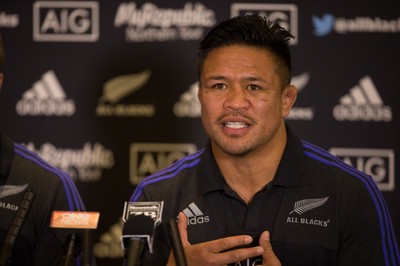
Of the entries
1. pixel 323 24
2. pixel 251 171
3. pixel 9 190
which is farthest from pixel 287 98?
pixel 323 24

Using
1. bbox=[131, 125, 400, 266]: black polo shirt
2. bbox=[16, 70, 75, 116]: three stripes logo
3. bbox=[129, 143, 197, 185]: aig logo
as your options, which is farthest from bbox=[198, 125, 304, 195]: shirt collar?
bbox=[16, 70, 75, 116]: three stripes logo

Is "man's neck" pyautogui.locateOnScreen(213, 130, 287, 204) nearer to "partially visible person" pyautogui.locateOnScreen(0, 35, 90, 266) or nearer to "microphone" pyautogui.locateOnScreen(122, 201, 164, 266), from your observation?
"partially visible person" pyautogui.locateOnScreen(0, 35, 90, 266)

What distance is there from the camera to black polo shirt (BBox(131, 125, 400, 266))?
192 cm

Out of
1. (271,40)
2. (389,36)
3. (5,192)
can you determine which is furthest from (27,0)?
(389,36)

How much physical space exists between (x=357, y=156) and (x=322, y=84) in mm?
373

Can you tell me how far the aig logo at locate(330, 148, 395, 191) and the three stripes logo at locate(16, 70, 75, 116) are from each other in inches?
50.2

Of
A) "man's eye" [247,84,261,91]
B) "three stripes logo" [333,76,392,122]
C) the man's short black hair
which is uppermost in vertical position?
the man's short black hair

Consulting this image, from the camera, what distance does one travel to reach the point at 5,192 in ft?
6.79

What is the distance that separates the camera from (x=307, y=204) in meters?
1.98

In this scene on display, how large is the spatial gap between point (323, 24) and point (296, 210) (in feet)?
4.37

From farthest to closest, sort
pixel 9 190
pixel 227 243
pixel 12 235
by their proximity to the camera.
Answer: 1. pixel 9 190
2. pixel 227 243
3. pixel 12 235

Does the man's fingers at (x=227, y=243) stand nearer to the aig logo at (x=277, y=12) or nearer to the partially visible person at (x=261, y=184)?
the partially visible person at (x=261, y=184)

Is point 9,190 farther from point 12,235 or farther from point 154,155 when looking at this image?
point 154,155

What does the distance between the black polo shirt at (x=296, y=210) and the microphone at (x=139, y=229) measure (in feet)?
2.01
